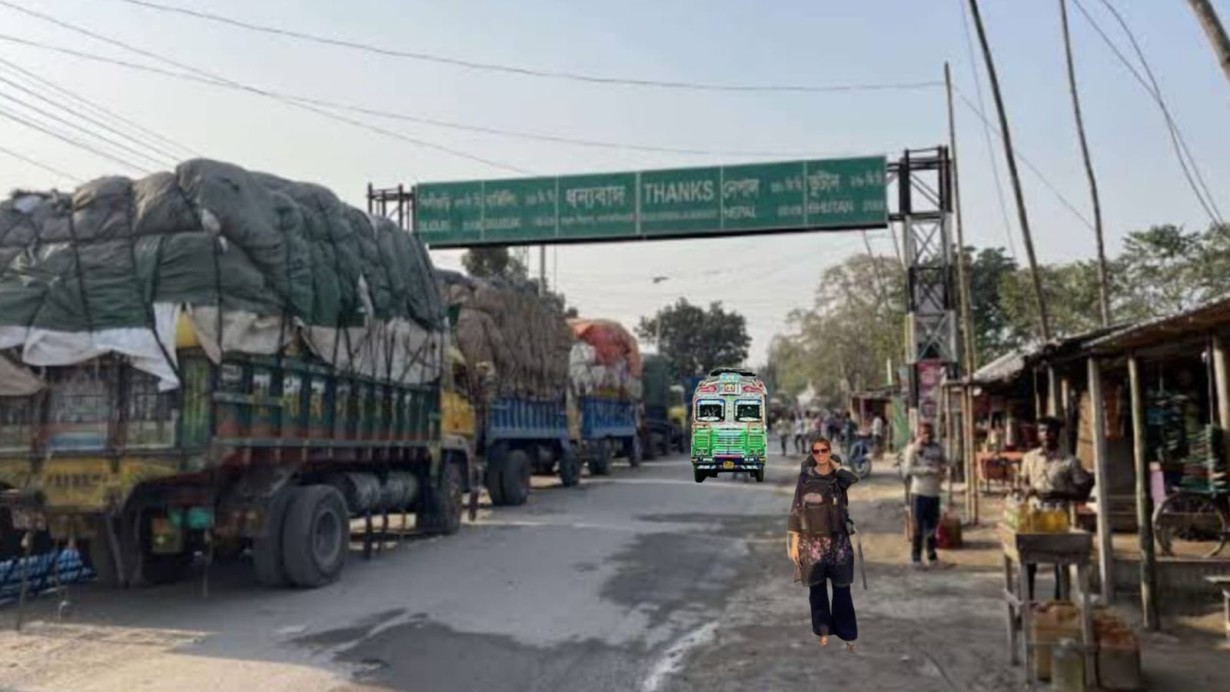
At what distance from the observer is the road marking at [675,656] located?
23.1 feet

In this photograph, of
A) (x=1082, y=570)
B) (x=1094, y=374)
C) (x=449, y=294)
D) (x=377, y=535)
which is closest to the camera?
(x=1082, y=570)

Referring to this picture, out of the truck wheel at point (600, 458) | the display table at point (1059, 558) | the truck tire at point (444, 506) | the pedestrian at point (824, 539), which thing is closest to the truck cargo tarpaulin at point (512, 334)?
the truck tire at point (444, 506)

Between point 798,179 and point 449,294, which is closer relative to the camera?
point 449,294

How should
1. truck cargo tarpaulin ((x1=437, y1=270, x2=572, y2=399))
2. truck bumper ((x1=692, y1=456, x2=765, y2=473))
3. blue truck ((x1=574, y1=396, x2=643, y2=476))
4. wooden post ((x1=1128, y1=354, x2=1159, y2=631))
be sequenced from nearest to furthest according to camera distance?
truck bumper ((x1=692, y1=456, x2=765, y2=473)) → wooden post ((x1=1128, y1=354, x2=1159, y2=631)) → truck cargo tarpaulin ((x1=437, y1=270, x2=572, y2=399)) → blue truck ((x1=574, y1=396, x2=643, y2=476))

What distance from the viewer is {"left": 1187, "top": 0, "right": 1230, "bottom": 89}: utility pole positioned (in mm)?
4996

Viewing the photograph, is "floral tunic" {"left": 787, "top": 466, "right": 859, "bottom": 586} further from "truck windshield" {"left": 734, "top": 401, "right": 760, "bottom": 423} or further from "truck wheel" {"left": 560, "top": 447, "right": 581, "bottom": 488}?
"truck wheel" {"left": 560, "top": 447, "right": 581, "bottom": 488}

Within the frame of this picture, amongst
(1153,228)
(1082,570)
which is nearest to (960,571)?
(1082,570)

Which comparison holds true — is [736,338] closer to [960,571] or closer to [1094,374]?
[1094,374]

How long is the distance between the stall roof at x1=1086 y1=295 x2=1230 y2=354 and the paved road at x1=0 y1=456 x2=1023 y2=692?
2653 mm

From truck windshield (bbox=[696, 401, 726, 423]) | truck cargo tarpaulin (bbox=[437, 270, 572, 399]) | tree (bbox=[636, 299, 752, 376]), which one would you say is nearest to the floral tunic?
truck windshield (bbox=[696, 401, 726, 423])

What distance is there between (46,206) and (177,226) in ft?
4.75

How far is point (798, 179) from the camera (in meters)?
22.2

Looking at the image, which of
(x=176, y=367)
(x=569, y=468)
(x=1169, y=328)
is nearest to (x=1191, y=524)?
(x=1169, y=328)

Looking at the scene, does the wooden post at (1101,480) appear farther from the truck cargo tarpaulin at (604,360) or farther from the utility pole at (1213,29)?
the truck cargo tarpaulin at (604,360)
